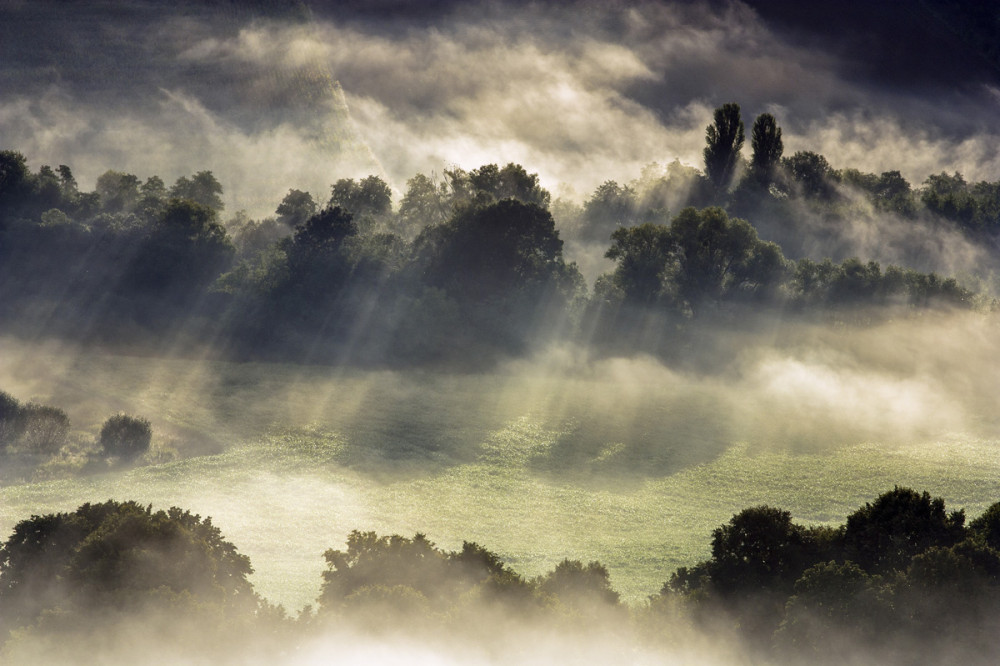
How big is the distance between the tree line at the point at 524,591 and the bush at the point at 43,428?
3272 cm

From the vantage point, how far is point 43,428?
170ft

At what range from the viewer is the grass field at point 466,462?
133 feet

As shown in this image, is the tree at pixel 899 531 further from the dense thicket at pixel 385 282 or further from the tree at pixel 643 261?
the tree at pixel 643 261

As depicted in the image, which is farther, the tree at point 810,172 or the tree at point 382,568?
the tree at point 810,172

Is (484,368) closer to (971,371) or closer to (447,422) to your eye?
(447,422)

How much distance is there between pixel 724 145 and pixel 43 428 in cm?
13651

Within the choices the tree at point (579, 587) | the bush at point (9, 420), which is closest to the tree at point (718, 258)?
the bush at point (9, 420)

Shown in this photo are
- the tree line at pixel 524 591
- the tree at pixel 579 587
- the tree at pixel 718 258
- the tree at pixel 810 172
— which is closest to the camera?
the tree line at pixel 524 591

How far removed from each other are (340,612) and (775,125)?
166 m

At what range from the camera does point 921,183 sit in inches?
7628

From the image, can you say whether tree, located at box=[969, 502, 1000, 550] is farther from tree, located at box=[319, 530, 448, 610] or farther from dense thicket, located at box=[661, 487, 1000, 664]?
tree, located at box=[319, 530, 448, 610]

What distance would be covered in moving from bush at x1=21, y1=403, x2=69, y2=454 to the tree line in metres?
32.7

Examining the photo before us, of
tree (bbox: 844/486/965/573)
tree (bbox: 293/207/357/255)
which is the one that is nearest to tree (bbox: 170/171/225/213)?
tree (bbox: 293/207/357/255)

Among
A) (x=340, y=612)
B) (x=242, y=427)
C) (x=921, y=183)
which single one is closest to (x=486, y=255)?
(x=242, y=427)
